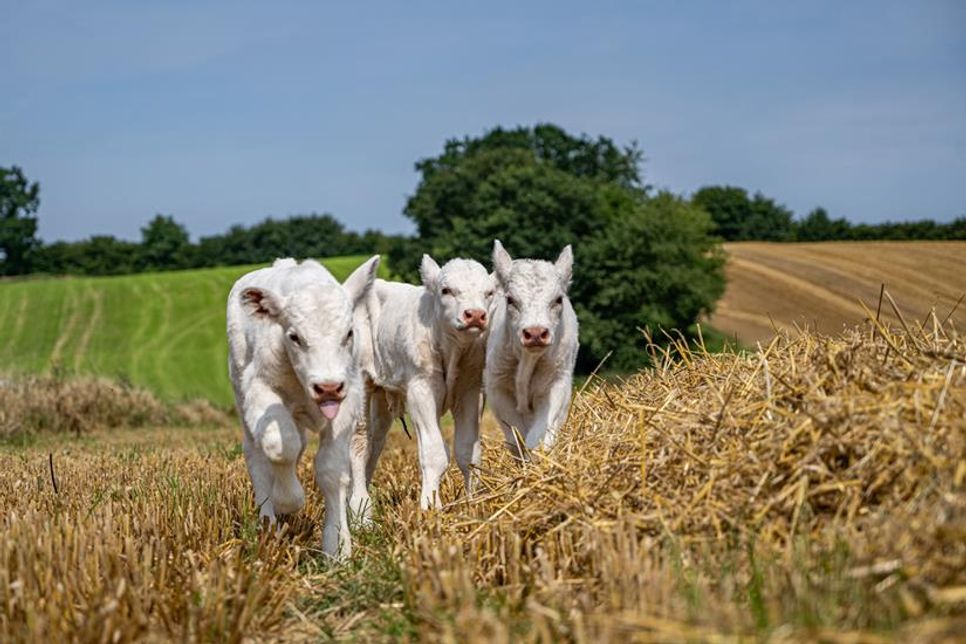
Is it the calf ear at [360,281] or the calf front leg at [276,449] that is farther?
the calf ear at [360,281]

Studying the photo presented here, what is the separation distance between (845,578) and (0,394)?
17598 mm

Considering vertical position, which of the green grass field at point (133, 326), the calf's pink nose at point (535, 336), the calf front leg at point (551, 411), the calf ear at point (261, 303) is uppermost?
the calf ear at point (261, 303)

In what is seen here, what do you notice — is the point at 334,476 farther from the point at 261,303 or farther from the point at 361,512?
the point at 261,303

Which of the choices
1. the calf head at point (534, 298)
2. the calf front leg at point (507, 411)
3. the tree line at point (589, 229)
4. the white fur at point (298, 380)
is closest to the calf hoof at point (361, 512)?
the white fur at point (298, 380)

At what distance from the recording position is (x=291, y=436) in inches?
266

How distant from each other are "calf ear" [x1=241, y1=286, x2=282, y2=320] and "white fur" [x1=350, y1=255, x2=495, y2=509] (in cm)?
181

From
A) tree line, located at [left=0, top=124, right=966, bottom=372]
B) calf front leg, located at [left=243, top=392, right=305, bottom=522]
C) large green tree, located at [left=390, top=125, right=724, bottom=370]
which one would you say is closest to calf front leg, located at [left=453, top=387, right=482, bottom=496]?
calf front leg, located at [left=243, top=392, right=305, bottom=522]

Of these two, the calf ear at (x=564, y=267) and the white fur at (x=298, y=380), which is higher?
the calf ear at (x=564, y=267)

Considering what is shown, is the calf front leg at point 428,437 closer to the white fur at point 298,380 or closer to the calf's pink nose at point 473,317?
the calf's pink nose at point 473,317

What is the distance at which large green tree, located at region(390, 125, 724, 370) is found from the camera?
154 feet

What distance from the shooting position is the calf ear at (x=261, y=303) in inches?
269

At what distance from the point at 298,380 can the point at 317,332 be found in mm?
733

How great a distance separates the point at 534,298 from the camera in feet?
26.1

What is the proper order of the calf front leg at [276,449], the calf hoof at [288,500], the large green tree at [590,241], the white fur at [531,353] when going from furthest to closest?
1. the large green tree at [590,241]
2. the white fur at [531,353]
3. the calf hoof at [288,500]
4. the calf front leg at [276,449]
